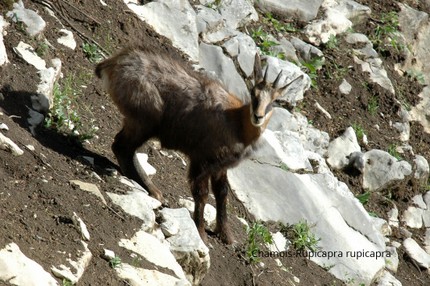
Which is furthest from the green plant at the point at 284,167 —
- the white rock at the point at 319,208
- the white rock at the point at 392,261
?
the white rock at the point at 392,261

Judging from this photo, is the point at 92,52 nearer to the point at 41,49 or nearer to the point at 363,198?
the point at 41,49

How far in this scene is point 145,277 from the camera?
6.97 meters

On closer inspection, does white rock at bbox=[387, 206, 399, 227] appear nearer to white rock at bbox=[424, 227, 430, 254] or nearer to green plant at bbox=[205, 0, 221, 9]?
white rock at bbox=[424, 227, 430, 254]

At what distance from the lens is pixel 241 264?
8562mm

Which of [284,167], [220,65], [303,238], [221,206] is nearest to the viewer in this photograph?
[221,206]

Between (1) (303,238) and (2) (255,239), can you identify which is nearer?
(2) (255,239)

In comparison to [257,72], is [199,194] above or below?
below

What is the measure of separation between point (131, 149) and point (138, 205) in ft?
3.27

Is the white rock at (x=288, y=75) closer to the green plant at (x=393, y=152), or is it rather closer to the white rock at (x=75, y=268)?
the green plant at (x=393, y=152)

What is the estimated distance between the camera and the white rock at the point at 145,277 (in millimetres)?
6836

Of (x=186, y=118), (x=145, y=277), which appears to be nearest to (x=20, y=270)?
(x=145, y=277)

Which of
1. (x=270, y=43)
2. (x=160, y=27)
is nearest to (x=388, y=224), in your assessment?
(x=270, y=43)

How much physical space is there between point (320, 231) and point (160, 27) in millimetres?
3571

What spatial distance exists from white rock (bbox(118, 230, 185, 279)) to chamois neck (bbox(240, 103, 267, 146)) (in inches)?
64.9
